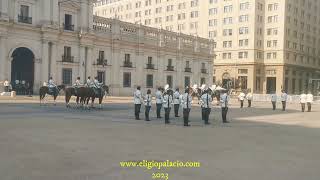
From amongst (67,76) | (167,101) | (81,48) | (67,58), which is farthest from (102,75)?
(167,101)

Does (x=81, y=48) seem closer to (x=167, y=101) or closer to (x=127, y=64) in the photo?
(x=127, y=64)

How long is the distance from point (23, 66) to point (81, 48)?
289 inches

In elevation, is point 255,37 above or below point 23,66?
above

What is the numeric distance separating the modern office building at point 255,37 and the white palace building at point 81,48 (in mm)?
21838

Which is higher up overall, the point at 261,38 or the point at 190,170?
the point at 261,38

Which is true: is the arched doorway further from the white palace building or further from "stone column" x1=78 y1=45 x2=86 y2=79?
"stone column" x1=78 y1=45 x2=86 y2=79

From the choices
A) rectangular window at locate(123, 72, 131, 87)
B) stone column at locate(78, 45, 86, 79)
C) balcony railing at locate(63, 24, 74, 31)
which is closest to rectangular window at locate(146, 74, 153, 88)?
rectangular window at locate(123, 72, 131, 87)

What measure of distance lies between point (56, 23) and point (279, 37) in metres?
54.5

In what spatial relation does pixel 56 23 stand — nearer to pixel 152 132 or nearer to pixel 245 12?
pixel 152 132

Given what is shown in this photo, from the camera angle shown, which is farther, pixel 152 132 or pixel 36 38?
pixel 36 38

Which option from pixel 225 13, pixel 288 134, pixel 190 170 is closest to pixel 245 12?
pixel 225 13

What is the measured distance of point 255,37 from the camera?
86188 mm

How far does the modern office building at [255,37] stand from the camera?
86.5m

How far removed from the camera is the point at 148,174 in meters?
8.41
